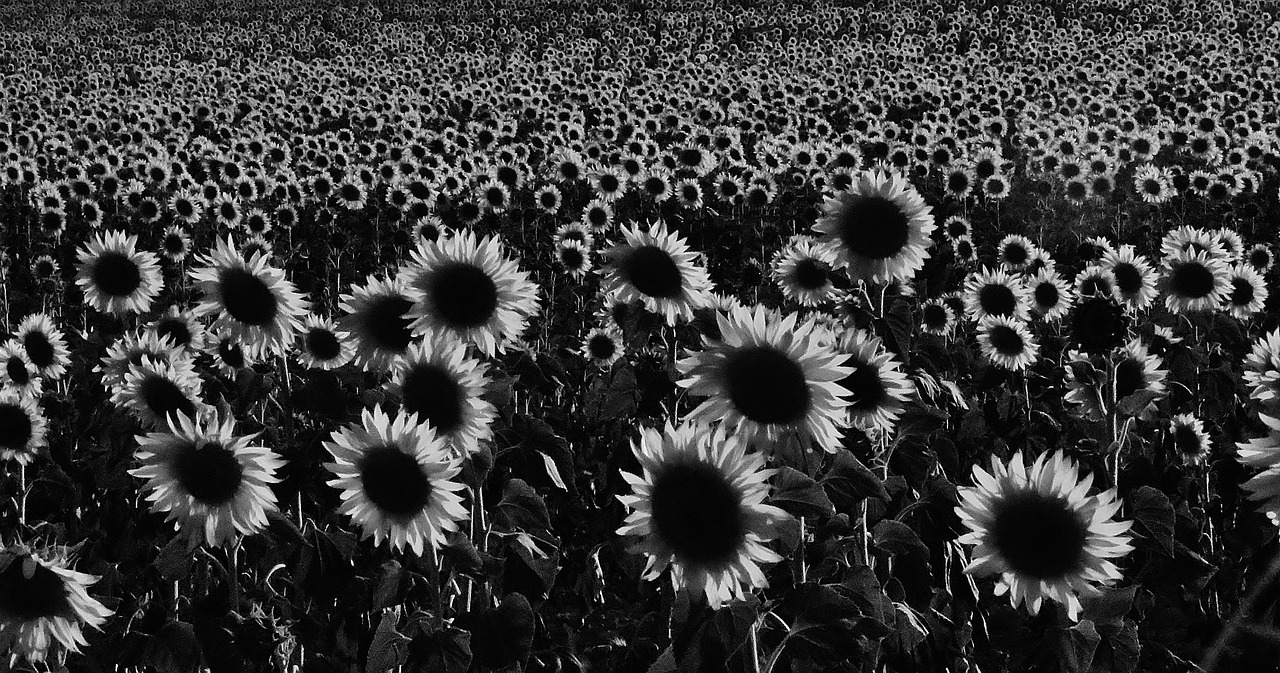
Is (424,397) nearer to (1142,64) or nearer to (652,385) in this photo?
(652,385)

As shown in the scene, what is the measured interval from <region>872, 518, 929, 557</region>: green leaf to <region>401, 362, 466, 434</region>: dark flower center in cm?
115

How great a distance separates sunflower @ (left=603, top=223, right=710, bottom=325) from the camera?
3811 mm

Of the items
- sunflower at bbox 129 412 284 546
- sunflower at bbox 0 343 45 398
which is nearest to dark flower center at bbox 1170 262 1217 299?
sunflower at bbox 129 412 284 546

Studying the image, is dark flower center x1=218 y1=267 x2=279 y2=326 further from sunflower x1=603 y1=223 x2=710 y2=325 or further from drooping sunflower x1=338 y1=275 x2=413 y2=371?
sunflower x1=603 y1=223 x2=710 y2=325

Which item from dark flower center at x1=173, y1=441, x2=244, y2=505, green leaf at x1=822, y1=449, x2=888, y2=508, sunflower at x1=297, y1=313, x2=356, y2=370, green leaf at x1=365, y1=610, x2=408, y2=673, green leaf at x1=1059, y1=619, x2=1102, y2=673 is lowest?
green leaf at x1=1059, y1=619, x2=1102, y2=673

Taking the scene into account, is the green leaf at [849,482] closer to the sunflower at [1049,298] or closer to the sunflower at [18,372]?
the sunflower at [18,372]

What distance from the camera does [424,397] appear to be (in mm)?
3027

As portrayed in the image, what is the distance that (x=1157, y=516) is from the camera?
3.47 metres

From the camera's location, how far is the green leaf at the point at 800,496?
239cm

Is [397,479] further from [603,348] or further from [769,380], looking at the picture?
[603,348]

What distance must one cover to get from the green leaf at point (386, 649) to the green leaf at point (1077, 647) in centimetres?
166

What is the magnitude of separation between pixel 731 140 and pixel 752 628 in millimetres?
14018

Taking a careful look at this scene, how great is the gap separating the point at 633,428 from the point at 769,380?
2488 mm

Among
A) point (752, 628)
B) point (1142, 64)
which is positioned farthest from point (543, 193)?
point (1142, 64)
